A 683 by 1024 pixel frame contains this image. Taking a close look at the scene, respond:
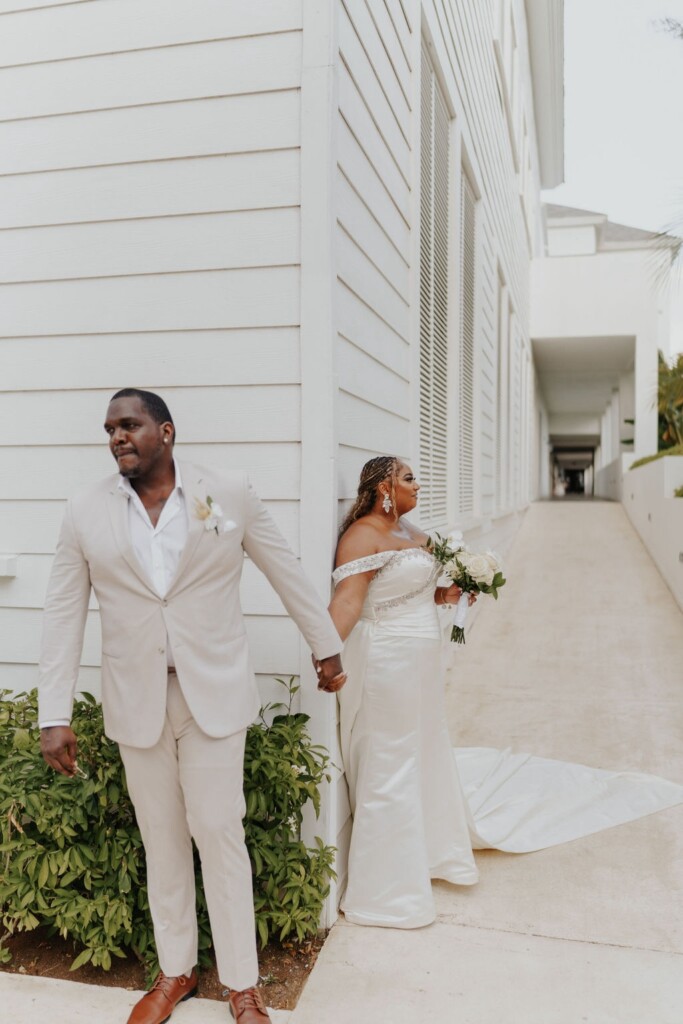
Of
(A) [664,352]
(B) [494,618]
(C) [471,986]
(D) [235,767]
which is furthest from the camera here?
(A) [664,352]

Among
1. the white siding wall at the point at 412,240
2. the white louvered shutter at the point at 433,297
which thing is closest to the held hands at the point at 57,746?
the white siding wall at the point at 412,240

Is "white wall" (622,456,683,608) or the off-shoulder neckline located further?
"white wall" (622,456,683,608)

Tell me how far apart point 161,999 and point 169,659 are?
1.03 meters

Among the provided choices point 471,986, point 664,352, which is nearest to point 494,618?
point 471,986

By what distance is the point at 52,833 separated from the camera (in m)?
2.68

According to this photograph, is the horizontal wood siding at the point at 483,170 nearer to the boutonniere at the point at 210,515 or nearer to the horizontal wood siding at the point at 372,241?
the horizontal wood siding at the point at 372,241

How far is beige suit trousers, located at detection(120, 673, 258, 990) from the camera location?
8.13 feet

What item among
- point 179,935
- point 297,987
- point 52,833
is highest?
point 52,833

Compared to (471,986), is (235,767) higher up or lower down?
higher up

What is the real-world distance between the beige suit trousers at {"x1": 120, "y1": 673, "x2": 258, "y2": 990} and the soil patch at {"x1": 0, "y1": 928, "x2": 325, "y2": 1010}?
270 millimetres

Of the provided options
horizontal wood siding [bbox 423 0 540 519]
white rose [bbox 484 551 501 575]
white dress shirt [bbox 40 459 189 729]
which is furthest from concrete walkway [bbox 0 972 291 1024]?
horizontal wood siding [bbox 423 0 540 519]

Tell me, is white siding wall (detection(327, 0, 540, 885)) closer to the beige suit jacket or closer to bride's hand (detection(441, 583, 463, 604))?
bride's hand (detection(441, 583, 463, 604))

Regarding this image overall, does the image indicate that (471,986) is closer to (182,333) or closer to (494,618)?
(182,333)

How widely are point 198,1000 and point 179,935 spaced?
9.8 inches
